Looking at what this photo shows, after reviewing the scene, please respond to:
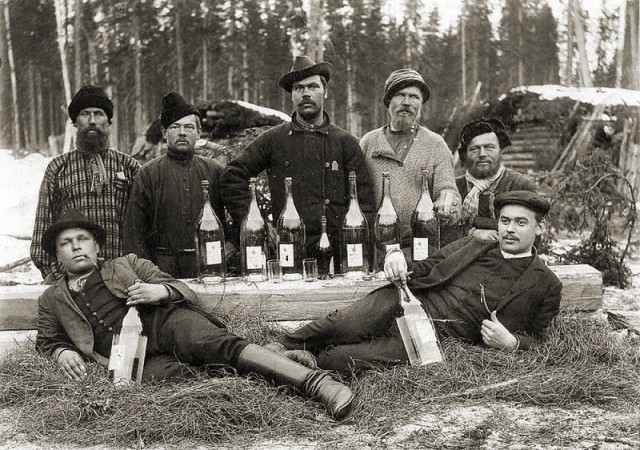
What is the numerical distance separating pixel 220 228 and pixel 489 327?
1796 mm

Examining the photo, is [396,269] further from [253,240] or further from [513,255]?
[253,240]

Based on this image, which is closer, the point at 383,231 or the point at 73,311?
the point at 73,311

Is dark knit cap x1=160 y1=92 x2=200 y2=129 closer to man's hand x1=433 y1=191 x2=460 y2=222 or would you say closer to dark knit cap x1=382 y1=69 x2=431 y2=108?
dark knit cap x1=382 y1=69 x2=431 y2=108

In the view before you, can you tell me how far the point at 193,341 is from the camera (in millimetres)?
3291

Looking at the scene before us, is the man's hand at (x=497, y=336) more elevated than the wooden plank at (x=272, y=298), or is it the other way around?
the wooden plank at (x=272, y=298)

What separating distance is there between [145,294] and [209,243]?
635 mm

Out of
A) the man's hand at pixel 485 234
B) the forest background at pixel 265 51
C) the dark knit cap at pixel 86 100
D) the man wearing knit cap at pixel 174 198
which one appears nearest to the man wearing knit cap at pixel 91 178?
the dark knit cap at pixel 86 100

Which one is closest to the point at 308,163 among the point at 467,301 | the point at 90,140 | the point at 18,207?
the point at 467,301

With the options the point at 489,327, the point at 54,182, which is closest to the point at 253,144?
the point at 54,182

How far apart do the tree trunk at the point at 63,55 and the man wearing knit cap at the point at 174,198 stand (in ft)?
13.2

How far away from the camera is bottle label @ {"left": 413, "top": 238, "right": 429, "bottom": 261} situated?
3.85m

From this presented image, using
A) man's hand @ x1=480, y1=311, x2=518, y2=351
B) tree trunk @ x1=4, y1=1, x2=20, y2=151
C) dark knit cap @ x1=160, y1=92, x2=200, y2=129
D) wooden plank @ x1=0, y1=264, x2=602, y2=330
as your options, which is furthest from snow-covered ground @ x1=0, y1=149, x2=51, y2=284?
man's hand @ x1=480, y1=311, x2=518, y2=351

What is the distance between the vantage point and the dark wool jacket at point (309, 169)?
4242 millimetres

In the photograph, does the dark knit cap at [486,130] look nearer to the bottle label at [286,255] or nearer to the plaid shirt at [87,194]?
the bottle label at [286,255]
